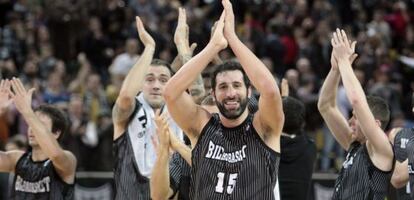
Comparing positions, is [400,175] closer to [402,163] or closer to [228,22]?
[402,163]

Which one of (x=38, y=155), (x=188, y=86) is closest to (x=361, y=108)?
(x=188, y=86)

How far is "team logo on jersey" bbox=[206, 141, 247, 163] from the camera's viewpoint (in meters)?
8.00

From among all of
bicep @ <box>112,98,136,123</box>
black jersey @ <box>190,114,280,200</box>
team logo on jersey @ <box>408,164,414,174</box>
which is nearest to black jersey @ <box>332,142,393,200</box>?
team logo on jersey @ <box>408,164,414,174</box>

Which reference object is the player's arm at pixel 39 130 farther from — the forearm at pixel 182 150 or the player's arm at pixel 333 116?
the player's arm at pixel 333 116

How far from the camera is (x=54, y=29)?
2131 cm

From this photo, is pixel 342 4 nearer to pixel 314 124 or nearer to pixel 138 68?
pixel 314 124

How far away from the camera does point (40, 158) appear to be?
33.4 feet

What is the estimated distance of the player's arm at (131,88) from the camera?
9.69 meters

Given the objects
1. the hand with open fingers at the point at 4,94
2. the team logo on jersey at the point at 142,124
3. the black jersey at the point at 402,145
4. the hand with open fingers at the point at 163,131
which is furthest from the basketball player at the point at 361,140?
the hand with open fingers at the point at 4,94

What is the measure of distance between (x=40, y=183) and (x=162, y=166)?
218 centimetres

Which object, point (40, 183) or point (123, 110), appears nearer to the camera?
point (123, 110)

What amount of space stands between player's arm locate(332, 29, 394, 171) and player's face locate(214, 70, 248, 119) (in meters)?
1.03

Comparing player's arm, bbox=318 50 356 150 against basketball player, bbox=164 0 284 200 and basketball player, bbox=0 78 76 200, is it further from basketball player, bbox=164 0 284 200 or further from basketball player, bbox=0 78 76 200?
basketball player, bbox=0 78 76 200

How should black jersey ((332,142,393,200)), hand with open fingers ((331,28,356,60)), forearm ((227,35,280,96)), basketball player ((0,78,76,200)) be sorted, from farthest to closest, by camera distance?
1. basketball player ((0,78,76,200))
2. black jersey ((332,142,393,200))
3. hand with open fingers ((331,28,356,60))
4. forearm ((227,35,280,96))
